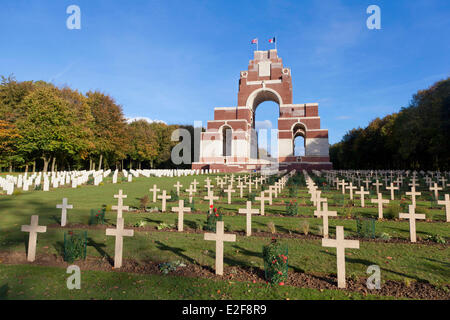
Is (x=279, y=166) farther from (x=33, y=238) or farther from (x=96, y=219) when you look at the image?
(x=33, y=238)

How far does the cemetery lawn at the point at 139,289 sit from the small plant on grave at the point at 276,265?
141mm

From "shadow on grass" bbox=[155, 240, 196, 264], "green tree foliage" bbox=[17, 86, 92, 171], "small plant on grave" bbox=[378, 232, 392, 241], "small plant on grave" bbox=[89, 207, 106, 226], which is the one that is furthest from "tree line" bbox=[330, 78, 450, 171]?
"green tree foliage" bbox=[17, 86, 92, 171]

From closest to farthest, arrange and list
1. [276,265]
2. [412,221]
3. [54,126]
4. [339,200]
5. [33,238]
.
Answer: [276,265]
[33,238]
[412,221]
[339,200]
[54,126]

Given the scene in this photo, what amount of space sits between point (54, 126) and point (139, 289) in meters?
30.6

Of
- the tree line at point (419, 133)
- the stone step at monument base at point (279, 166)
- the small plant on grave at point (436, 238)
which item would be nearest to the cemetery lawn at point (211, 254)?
the small plant on grave at point (436, 238)

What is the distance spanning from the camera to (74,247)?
14.2 feet

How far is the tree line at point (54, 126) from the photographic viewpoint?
27.0 m

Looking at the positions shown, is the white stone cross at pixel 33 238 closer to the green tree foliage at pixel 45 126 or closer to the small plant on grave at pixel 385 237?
the small plant on grave at pixel 385 237

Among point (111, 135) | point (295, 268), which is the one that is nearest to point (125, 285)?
point (295, 268)

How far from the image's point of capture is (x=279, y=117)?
44719 millimetres

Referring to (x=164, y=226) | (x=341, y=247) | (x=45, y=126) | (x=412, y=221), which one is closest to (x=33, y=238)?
(x=164, y=226)

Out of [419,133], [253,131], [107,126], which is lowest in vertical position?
[419,133]

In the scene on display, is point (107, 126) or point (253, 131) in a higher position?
point (253, 131)
